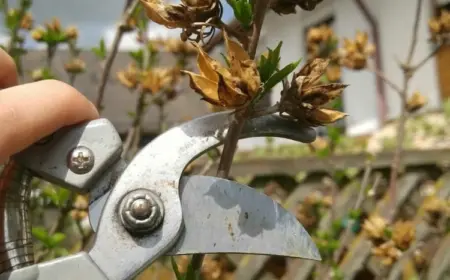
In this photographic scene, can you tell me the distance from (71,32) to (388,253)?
0.59 m

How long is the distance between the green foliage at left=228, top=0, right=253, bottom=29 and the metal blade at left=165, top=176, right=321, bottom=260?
112mm

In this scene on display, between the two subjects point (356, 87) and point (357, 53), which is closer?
point (357, 53)

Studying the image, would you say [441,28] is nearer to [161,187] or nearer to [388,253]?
[388,253]

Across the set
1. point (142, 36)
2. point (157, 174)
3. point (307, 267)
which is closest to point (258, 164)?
point (307, 267)

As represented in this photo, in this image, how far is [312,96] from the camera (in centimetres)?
39

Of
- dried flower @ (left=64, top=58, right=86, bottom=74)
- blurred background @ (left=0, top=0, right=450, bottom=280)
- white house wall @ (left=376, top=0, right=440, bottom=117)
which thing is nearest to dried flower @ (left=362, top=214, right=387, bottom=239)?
blurred background @ (left=0, top=0, right=450, bottom=280)

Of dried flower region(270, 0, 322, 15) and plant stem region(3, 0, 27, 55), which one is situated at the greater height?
dried flower region(270, 0, 322, 15)

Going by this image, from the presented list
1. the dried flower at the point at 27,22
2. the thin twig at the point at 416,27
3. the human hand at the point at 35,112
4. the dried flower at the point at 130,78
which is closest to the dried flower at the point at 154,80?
the dried flower at the point at 130,78

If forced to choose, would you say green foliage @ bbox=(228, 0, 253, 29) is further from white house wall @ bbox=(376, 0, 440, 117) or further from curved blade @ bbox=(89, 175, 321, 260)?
white house wall @ bbox=(376, 0, 440, 117)

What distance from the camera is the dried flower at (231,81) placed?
362 mm

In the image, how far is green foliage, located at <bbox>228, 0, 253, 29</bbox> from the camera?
38 centimetres

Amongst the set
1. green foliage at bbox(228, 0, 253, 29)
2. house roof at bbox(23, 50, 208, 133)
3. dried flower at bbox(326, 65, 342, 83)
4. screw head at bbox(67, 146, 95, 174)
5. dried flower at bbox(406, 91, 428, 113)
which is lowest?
house roof at bbox(23, 50, 208, 133)

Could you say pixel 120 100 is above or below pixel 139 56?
below

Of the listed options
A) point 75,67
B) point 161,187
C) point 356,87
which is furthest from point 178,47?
point 356,87
